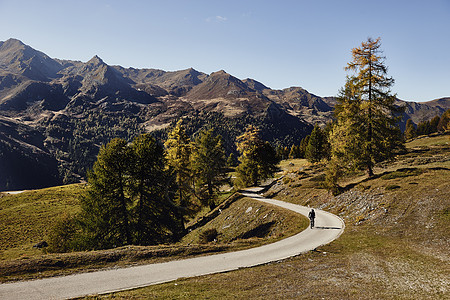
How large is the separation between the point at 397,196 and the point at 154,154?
27048 mm

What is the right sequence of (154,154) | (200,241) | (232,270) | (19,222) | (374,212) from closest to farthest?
1. (232,270)
2. (374,212)
3. (200,241)
4. (154,154)
5. (19,222)

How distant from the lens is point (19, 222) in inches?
2056

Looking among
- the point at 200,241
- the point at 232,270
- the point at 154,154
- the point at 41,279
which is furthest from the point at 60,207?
the point at 232,270

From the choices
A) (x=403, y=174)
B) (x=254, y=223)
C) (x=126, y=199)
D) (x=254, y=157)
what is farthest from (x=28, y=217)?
(x=403, y=174)

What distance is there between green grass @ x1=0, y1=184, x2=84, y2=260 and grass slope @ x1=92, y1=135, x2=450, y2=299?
25465 millimetres

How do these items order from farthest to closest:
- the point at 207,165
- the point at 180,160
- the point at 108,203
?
the point at 207,165 < the point at 180,160 < the point at 108,203

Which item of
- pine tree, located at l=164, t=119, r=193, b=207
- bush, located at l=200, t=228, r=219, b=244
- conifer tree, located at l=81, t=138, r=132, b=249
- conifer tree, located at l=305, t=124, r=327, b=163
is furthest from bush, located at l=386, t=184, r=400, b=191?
conifer tree, located at l=305, t=124, r=327, b=163

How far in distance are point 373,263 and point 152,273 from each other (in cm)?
1296

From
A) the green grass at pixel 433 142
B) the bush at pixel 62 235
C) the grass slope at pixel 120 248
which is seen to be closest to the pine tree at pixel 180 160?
the grass slope at pixel 120 248

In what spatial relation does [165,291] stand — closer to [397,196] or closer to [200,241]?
[200,241]

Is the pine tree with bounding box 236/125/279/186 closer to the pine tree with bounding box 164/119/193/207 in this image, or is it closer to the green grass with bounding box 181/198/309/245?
the green grass with bounding box 181/198/309/245

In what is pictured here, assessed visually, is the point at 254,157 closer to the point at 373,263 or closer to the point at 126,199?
the point at 126,199

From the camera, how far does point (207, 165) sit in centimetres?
4134

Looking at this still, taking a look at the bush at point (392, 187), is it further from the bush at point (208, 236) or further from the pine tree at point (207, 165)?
the pine tree at point (207, 165)
